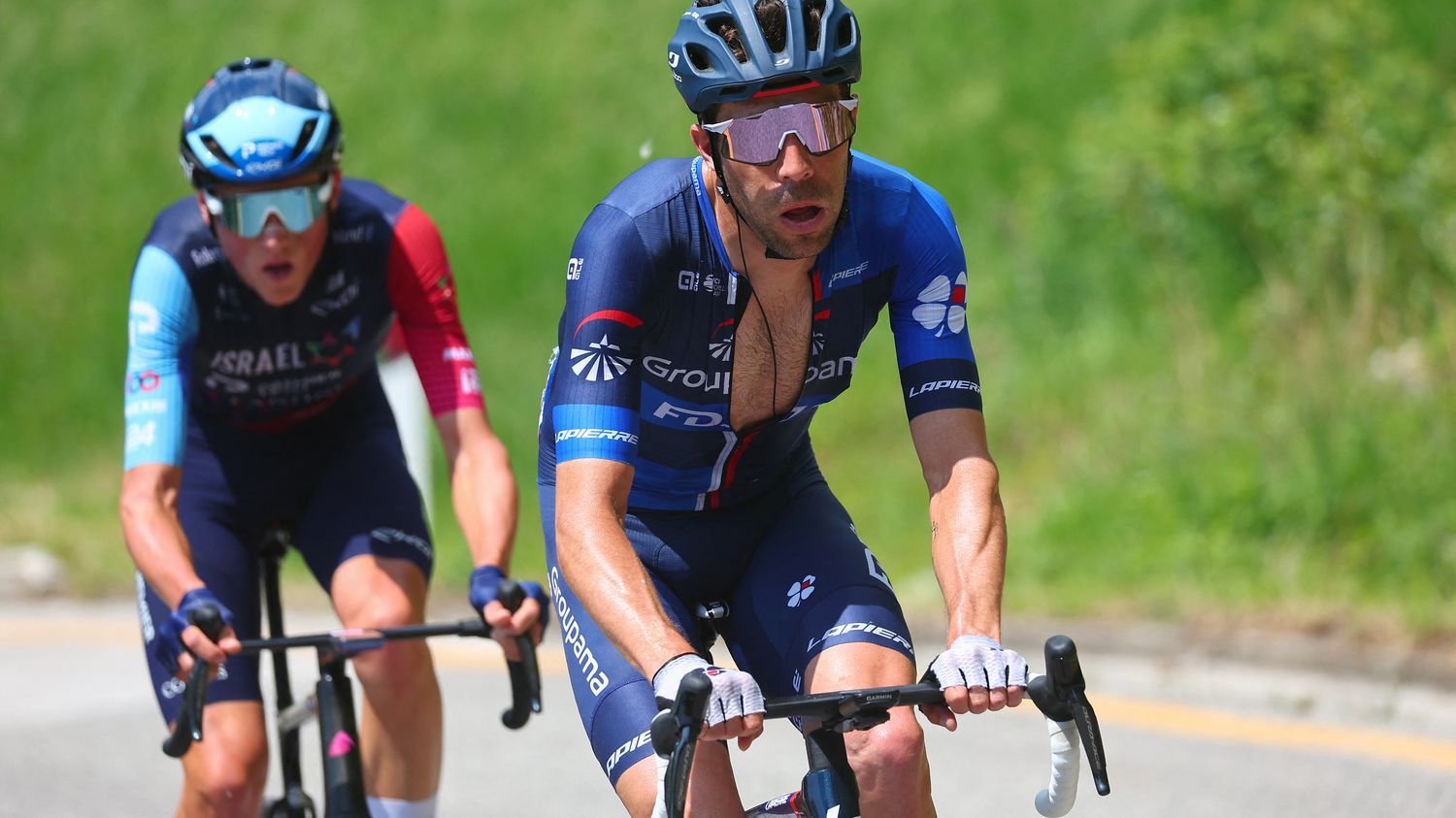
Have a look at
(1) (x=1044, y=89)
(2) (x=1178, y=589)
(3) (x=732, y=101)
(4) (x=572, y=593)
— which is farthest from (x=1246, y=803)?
(1) (x=1044, y=89)

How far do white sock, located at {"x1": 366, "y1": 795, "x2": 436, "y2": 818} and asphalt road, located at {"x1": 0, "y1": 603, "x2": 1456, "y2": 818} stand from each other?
2003mm

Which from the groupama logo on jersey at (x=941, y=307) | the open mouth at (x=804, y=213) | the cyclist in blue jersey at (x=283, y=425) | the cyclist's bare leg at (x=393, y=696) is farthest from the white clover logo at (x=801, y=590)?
the cyclist's bare leg at (x=393, y=696)

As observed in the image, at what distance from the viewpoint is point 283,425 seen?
530cm

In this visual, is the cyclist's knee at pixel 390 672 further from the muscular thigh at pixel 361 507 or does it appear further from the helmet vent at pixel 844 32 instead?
the helmet vent at pixel 844 32

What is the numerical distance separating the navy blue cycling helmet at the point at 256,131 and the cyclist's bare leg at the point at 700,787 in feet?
6.81

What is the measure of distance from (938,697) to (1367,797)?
144 inches

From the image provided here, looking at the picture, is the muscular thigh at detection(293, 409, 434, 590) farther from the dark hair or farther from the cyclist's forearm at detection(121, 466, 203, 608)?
the dark hair

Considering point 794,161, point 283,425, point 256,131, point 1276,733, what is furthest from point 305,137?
point 1276,733

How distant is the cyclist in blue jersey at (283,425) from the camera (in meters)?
4.59

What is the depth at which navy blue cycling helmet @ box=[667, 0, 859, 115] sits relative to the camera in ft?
11.3

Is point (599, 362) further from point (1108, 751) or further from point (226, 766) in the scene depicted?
point (1108, 751)

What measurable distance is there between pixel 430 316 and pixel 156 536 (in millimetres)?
990

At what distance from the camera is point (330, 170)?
481cm

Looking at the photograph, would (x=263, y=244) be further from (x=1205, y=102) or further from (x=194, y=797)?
(x=1205, y=102)
